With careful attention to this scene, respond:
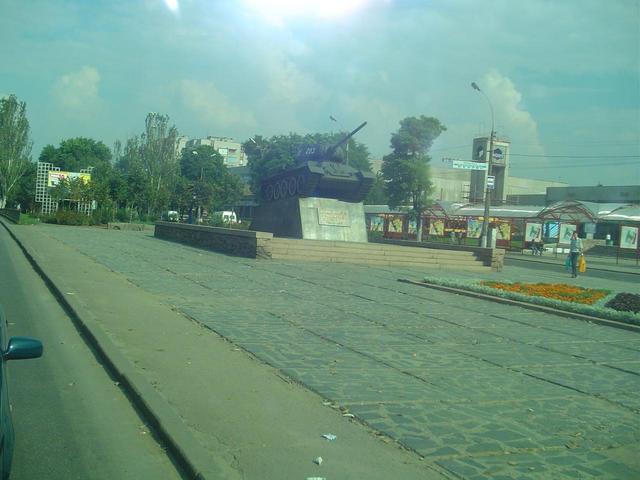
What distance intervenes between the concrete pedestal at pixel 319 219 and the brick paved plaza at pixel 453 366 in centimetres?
1305

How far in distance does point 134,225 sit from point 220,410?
4747cm

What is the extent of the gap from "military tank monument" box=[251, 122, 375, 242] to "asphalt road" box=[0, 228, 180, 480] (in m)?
20.8

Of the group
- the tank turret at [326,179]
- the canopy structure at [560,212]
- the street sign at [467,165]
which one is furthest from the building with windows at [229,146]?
the tank turret at [326,179]

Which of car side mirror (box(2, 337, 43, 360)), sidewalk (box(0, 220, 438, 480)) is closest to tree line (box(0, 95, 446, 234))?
sidewalk (box(0, 220, 438, 480))

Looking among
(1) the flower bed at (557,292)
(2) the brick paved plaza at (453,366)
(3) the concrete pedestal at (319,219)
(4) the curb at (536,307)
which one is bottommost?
(2) the brick paved plaza at (453,366)

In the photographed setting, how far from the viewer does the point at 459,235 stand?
4919cm

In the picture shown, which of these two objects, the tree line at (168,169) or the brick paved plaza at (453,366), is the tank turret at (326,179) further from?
the brick paved plaza at (453,366)

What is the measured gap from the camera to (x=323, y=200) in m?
30.1

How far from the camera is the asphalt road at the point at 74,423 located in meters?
4.51

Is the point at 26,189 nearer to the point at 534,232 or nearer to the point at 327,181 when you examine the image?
the point at 534,232

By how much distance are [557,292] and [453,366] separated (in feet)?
27.7

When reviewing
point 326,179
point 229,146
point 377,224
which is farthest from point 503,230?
point 229,146

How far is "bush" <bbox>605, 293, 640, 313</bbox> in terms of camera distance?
13148 millimetres

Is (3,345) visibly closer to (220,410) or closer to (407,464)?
(220,410)
